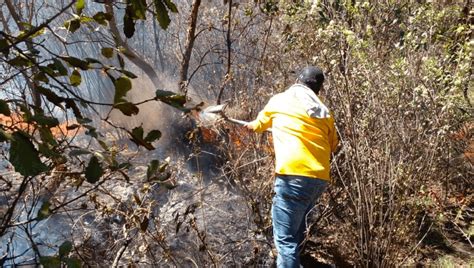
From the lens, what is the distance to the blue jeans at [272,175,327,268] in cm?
414

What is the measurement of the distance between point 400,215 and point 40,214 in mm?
3522

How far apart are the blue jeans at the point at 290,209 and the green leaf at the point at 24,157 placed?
319 cm

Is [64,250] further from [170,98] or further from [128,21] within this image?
[128,21]

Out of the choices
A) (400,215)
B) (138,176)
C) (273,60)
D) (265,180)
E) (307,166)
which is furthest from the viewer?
(138,176)

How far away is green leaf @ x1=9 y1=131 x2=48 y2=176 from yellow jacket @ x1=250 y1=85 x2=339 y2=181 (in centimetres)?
317

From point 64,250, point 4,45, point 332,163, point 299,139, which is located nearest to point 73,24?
point 4,45

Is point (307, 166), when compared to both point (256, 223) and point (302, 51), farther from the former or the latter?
point (302, 51)

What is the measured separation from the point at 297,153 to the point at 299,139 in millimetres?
121

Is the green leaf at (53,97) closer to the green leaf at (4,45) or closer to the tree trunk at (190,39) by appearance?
the green leaf at (4,45)

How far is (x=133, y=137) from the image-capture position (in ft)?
4.94

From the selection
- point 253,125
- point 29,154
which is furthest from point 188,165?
point 29,154

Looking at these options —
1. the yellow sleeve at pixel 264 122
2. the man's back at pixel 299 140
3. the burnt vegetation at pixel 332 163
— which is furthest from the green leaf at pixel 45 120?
the yellow sleeve at pixel 264 122

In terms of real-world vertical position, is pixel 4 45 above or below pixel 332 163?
above

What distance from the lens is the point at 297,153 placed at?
4133mm
